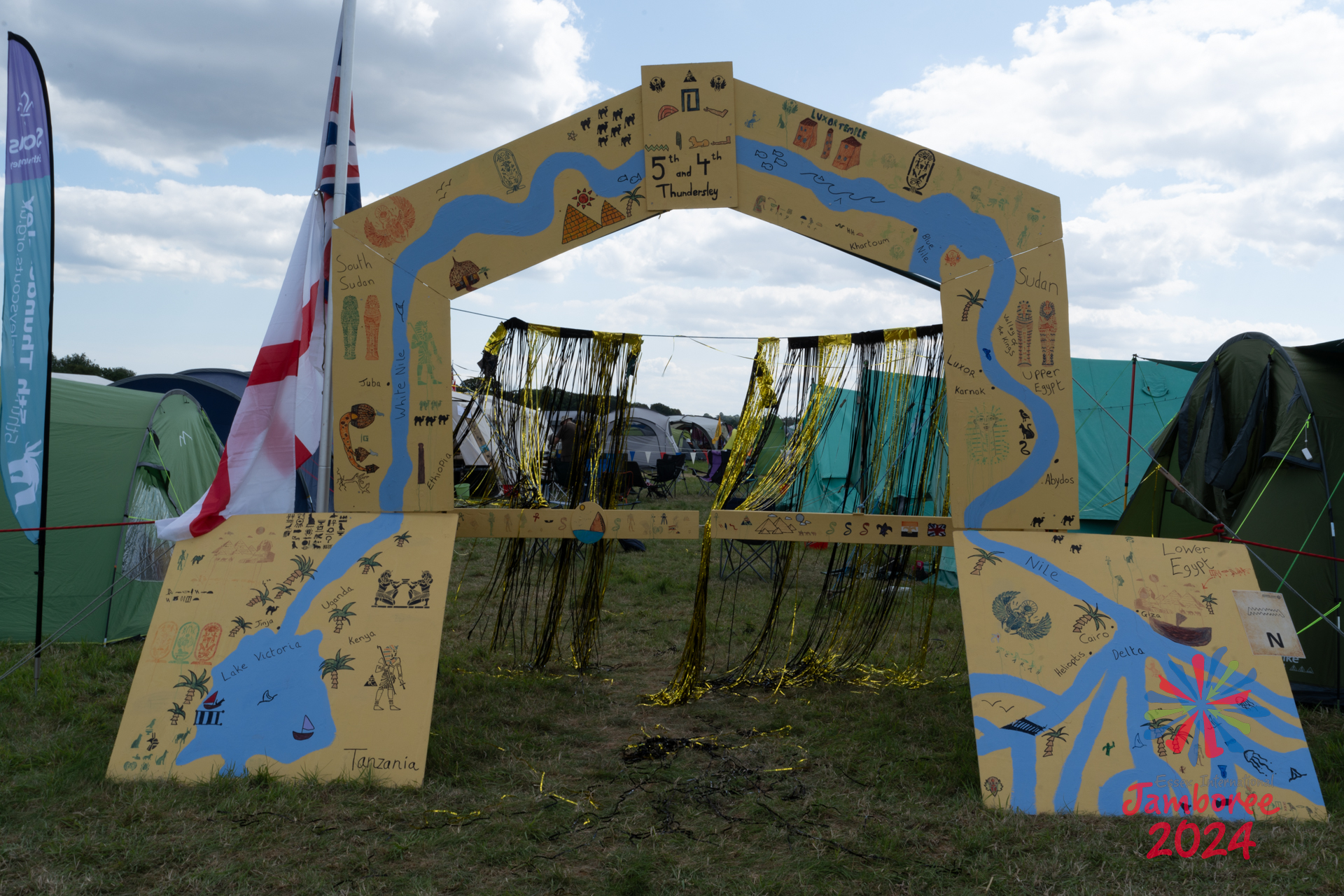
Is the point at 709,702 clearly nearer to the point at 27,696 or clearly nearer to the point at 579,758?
the point at 579,758

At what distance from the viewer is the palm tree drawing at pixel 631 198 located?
3072 millimetres

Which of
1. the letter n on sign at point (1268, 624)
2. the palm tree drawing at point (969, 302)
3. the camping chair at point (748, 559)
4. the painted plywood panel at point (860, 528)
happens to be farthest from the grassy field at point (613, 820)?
the camping chair at point (748, 559)

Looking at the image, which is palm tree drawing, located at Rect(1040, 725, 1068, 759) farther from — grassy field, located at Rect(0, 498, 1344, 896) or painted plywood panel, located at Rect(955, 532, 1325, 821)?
grassy field, located at Rect(0, 498, 1344, 896)

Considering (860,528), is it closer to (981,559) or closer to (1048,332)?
(981,559)

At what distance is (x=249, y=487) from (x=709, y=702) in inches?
83.9

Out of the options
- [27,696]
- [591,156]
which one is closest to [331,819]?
[27,696]

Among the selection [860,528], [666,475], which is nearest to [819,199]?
[860,528]

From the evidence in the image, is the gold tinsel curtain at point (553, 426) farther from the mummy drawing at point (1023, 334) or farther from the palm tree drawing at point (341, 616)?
the mummy drawing at point (1023, 334)

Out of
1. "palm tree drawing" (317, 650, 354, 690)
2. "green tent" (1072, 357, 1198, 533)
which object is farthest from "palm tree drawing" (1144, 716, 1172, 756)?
"green tent" (1072, 357, 1198, 533)

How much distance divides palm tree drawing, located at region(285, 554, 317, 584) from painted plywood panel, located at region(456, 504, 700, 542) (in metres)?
0.53

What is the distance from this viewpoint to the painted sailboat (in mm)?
2650

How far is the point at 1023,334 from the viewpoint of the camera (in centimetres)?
296

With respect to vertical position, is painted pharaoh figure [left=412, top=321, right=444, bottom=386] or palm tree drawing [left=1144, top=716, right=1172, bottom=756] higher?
painted pharaoh figure [left=412, top=321, right=444, bottom=386]

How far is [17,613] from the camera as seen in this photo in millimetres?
4371
